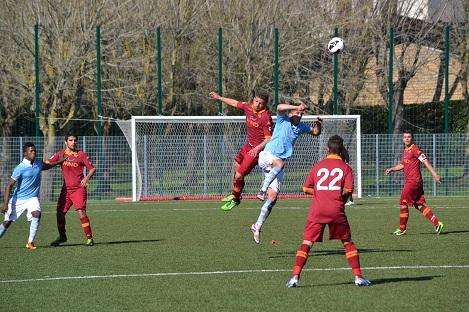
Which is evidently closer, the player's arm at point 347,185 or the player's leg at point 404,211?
the player's arm at point 347,185

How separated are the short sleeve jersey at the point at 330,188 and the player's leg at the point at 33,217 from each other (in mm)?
6895

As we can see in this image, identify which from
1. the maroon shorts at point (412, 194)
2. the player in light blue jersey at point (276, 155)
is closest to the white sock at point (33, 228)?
the player in light blue jersey at point (276, 155)

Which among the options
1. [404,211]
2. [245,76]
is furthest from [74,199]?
[245,76]

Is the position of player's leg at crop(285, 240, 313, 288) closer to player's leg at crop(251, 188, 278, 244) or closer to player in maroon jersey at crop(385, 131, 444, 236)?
player's leg at crop(251, 188, 278, 244)

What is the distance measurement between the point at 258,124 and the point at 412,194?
3964mm

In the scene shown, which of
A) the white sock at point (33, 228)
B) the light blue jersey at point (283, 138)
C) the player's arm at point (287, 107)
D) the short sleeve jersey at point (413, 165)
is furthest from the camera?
the short sleeve jersey at point (413, 165)

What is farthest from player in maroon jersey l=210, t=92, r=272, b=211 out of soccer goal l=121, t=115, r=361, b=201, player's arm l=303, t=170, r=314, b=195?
soccer goal l=121, t=115, r=361, b=201

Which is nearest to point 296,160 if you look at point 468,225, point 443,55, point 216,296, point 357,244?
point 443,55

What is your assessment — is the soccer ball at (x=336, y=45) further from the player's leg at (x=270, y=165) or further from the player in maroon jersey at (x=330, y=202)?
the player in maroon jersey at (x=330, y=202)

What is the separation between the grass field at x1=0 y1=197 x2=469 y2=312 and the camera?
11102mm

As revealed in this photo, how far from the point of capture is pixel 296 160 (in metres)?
31.5

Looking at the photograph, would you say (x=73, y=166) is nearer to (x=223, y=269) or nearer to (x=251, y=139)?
(x=251, y=139)

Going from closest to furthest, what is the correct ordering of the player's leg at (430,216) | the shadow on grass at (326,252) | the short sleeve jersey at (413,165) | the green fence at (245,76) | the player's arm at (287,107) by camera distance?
the player's arm at (287,107)
the shadow on grass at (326,252)
the player's leg at (430,216)
the short sleeve jersey at (413,165)
the green fence at (245,76)

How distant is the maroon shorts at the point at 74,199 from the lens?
704 inches
